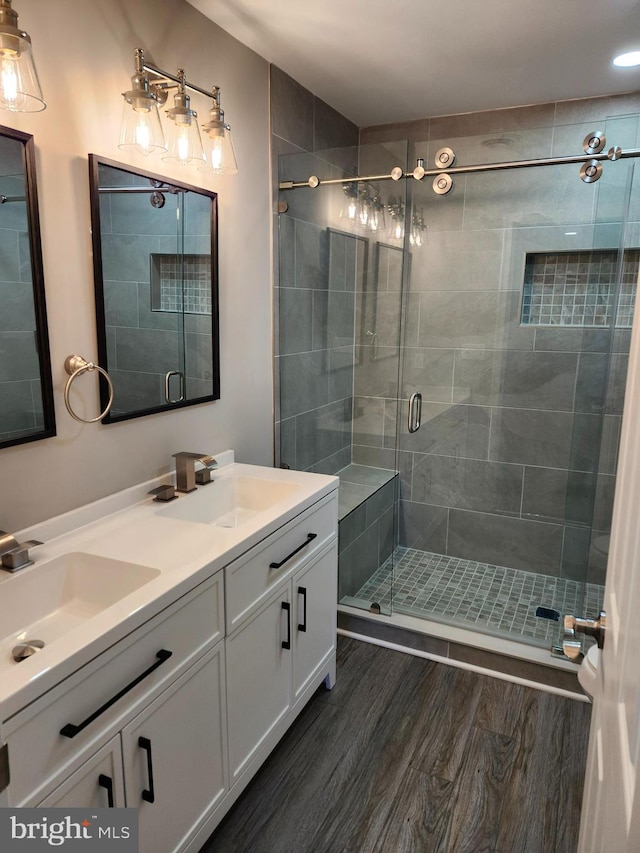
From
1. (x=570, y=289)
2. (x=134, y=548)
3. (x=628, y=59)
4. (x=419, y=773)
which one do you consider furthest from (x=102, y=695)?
(x=628, y=59)

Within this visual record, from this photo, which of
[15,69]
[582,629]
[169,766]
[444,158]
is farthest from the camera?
[444,158]

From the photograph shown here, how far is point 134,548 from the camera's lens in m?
Answer: 1.61

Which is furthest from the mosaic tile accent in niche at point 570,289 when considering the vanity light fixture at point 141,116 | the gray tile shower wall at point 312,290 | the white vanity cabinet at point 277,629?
the vanity light fixture at point 141,116

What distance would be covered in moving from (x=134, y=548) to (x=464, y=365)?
221 cm

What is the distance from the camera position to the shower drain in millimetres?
1325

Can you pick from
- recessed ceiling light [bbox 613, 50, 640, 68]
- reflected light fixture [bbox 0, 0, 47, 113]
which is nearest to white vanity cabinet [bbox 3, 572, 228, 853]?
reflected light fixture [bbox 0, 0, 47, 113]

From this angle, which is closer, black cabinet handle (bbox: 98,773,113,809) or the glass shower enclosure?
black cabinet handle (bbox: 98,773,113,809)

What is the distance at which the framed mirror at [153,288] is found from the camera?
1.79 meters

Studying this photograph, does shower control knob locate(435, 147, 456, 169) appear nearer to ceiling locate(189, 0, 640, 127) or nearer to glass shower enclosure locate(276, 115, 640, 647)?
glass shower enclosure locate(276, 115, 640, 647)

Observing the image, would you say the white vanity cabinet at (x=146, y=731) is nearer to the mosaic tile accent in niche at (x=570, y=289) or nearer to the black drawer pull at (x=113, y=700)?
the black drawer pull at (x=113, y=700)

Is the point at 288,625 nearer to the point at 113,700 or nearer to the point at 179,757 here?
the point at 179,757

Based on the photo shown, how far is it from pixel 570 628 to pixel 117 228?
1.64 metres

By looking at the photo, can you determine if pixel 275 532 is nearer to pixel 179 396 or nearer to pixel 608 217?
pixel 179 396

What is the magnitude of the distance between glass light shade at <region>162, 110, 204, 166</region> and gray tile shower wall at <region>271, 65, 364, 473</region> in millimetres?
754
